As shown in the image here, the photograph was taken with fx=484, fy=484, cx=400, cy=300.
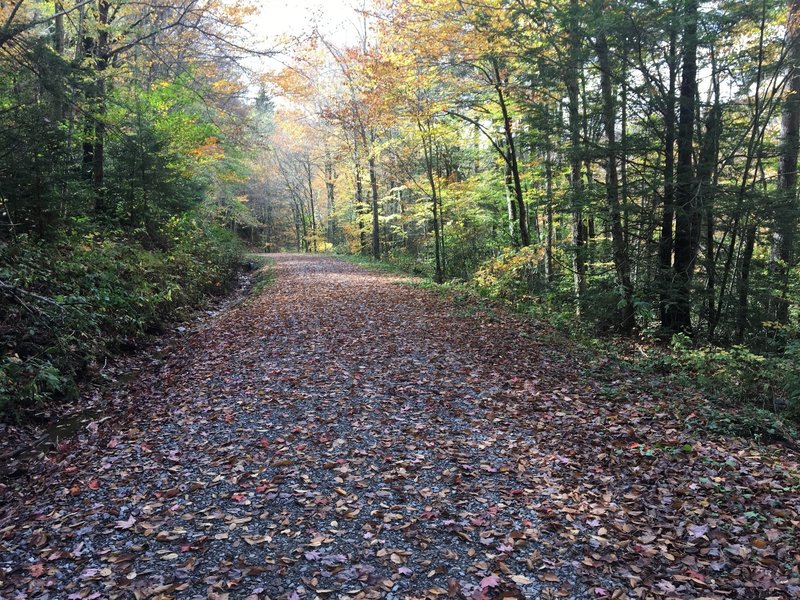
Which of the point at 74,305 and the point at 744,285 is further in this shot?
the point at 744,285

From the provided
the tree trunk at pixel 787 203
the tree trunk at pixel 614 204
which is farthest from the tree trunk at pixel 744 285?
the tree trunk at pixel 614 204

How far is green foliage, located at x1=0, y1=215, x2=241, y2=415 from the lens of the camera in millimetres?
6273

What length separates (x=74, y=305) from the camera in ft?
24.5

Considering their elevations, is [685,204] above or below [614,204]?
below

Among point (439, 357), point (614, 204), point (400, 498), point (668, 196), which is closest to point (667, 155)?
point (668, 196)

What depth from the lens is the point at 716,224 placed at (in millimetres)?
8031

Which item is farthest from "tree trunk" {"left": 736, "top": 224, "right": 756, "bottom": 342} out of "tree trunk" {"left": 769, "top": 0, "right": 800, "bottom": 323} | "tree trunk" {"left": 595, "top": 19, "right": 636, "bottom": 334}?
"tree trunk" {"left": 595, "top": 19, "right": 636, "bottom": 334}

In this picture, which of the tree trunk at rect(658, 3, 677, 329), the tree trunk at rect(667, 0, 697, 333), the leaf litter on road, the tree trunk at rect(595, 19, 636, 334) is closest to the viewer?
the leaf litter on road

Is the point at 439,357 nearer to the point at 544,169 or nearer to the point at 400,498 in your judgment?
the point at 400,498

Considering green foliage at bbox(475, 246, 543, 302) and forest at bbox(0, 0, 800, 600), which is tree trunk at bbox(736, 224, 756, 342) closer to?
forest at bbox(0, 0, 800, 600)

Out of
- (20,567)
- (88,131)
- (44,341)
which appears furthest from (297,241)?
(20,567)

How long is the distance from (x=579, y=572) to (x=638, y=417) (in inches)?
111

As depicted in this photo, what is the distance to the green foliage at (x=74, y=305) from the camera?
20.6ft

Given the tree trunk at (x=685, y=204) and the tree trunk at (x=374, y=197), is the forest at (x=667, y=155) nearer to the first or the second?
the tree trunk at (x=685, y=204)
